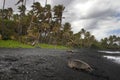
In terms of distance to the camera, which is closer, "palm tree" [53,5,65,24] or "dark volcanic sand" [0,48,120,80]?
"dark volcanic sand" [0,48,120,80]

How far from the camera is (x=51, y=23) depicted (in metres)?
100

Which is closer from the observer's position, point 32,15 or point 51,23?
point 32,15

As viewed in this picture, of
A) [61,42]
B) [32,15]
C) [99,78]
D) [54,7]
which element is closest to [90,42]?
[61,42]

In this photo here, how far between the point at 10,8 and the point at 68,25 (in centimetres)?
4096

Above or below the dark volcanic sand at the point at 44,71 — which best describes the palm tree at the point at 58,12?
above

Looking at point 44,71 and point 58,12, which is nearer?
point 44,71

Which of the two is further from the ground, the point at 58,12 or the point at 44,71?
the point at 58,12

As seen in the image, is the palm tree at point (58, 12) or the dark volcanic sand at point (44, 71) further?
the palm tree at point (58, 12)

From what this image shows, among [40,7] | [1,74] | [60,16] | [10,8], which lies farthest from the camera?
[10,8]

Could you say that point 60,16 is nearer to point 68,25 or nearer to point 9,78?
point 68,25

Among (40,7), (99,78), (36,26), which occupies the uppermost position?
(40,7)

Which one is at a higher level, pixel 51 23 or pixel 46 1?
pixel 46 1

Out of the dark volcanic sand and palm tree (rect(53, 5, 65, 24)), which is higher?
palm tree (rect(53, 5, 65, 24))

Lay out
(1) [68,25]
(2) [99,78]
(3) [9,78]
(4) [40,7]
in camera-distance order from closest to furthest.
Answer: (3) [9,78]
(2) [99,78]
(4) [40,7]
(1) [68,25]
